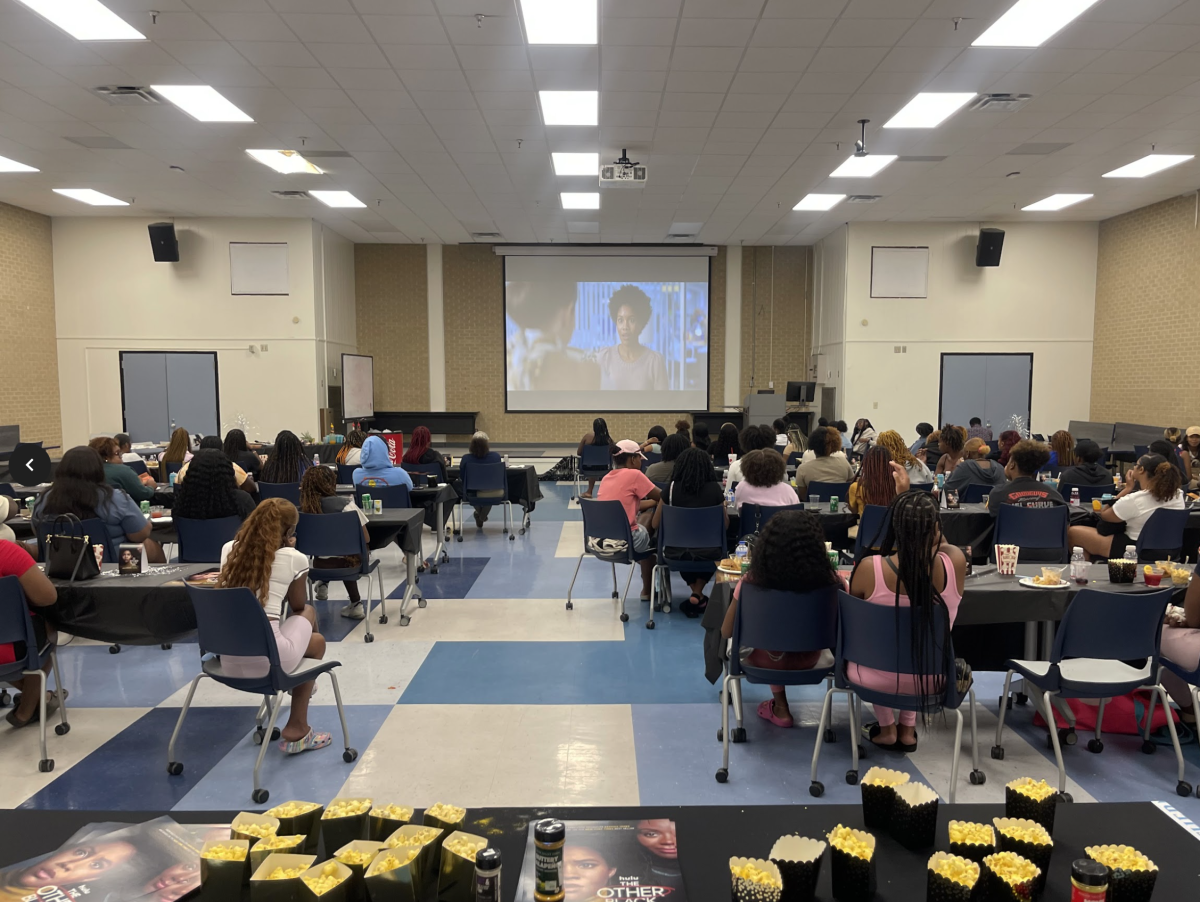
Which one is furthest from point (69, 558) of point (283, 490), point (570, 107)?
point (570, 107)

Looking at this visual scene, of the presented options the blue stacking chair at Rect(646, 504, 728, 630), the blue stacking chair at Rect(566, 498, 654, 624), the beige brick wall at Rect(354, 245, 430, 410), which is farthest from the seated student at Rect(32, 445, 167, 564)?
the beige brick wall at Rect(354, 245, 430, 410)

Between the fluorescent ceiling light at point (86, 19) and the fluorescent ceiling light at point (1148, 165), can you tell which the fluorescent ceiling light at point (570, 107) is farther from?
the fluorescent ceiling light at point (1148, 165)

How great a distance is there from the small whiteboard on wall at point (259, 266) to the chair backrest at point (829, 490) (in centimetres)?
1004

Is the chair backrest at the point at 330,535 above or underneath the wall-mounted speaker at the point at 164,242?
underneath

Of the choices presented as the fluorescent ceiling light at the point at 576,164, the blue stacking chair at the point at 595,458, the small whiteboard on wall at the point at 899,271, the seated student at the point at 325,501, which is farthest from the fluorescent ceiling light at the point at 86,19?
the small whiteboard on wall at the point at 899,271

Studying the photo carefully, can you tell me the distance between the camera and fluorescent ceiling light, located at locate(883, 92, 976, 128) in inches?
293

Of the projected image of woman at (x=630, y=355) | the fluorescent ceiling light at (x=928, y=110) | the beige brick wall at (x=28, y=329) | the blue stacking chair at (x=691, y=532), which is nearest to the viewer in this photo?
the blue stacking chair at (x=691, y=532)

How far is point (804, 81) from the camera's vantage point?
695 cm

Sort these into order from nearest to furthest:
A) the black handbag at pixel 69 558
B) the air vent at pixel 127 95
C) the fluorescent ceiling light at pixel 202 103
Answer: the black handbag at pixel 69 558 → the air vent at pixel 127 95 → the fluorescent ceiling light at pixel 202 103

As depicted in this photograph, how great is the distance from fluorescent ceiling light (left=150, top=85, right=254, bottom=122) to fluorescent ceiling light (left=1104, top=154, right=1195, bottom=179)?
10.5 m

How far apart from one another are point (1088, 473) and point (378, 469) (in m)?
6.19

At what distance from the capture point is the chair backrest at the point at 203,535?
4895 millimetres

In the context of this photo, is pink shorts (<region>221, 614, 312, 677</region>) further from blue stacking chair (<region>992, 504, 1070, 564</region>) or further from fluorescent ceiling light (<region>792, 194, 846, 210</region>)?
fluorescent ceiling light (<region>792, 194, 846, 210</region>)

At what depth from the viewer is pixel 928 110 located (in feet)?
25.5
